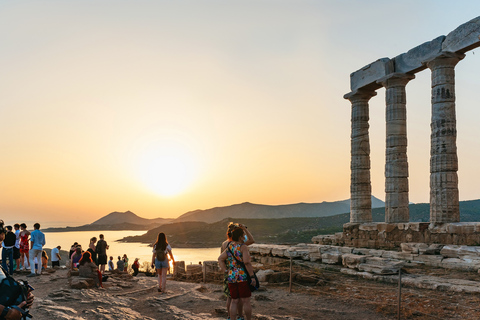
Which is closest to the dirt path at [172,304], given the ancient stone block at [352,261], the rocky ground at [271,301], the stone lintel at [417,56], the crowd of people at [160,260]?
the rocky ground at [271,301]

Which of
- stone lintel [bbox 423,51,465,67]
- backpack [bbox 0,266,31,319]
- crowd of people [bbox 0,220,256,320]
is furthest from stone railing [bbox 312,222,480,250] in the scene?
backpack [bbox 0,266,31,319]

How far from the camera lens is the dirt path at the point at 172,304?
937 cm

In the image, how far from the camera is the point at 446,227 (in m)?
17.8

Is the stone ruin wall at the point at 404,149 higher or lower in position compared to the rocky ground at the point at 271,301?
higher

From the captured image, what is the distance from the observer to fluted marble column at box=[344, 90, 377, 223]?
77.8 ft

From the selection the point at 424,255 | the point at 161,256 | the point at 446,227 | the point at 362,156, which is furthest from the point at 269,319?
the point at 362,156

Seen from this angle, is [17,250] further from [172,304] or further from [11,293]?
[11,293]

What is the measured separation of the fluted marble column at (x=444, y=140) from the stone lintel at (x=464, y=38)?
37cm

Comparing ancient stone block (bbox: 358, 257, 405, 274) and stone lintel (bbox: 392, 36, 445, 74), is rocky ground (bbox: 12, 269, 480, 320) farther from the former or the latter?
stone lintel (bbox: 392, 36, 445, 74)

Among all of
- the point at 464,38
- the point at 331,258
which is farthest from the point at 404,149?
the point at 331,258

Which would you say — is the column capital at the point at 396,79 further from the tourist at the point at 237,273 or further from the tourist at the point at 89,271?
the tourist at the point at 237,273

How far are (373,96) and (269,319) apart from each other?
1785 centimetres

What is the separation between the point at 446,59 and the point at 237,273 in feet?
51.1

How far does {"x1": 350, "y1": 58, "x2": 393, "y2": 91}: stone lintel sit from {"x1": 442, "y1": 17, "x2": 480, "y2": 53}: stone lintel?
3322mm
